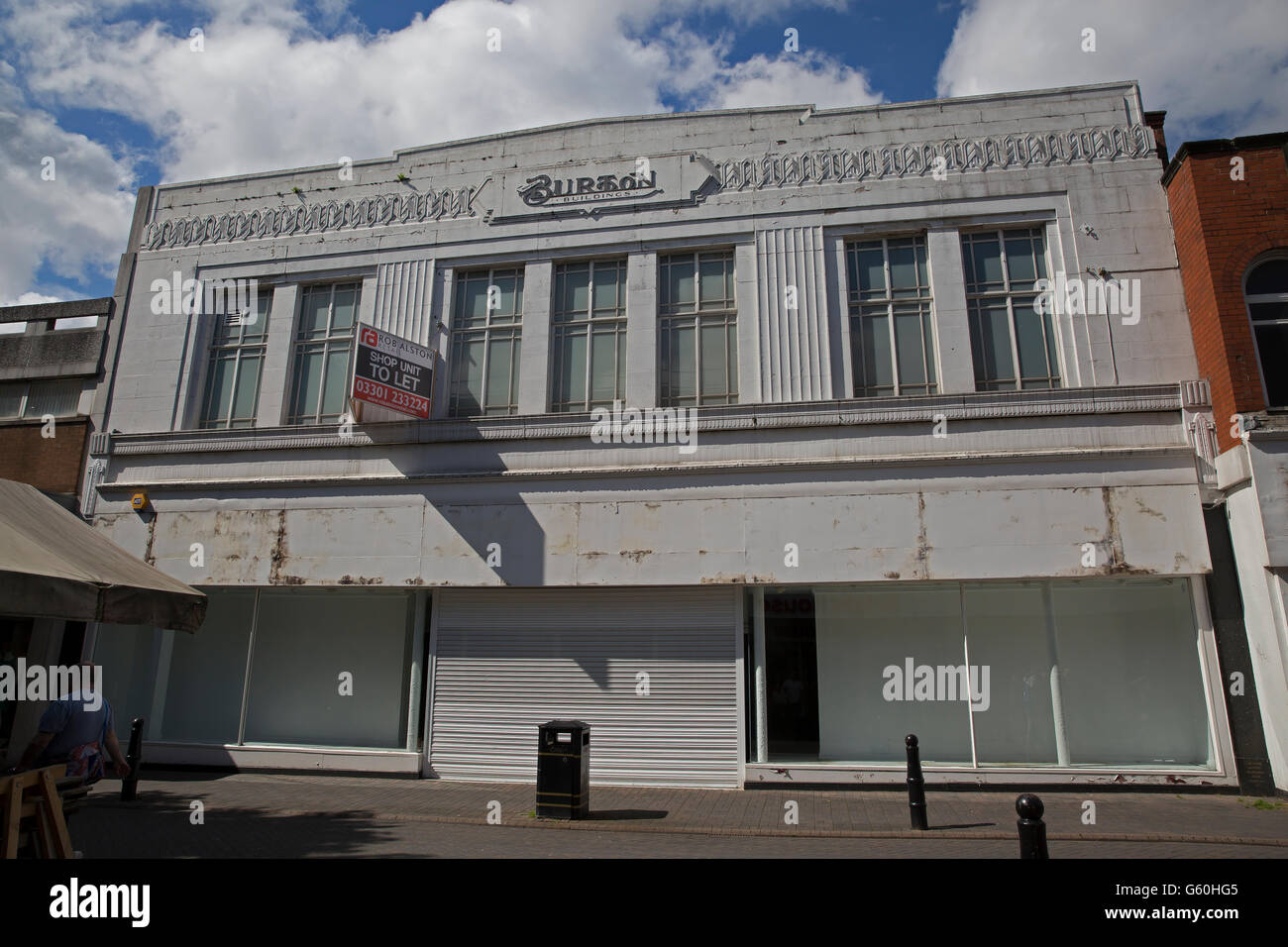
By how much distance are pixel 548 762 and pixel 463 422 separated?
6053mm

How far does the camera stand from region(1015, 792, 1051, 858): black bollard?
554 centimetres

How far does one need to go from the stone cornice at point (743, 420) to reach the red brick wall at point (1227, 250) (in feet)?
2.43

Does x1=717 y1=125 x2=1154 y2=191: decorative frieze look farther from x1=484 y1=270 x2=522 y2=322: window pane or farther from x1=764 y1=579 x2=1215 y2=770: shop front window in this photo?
x1=764 y1=579 x2=1215 y2=770: shop front window

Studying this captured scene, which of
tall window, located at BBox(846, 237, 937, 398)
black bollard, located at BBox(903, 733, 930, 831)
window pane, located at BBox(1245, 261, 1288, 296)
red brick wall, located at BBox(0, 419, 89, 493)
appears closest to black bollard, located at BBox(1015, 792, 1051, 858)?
black bollard, located at BBox(903, 733, 930, 831)

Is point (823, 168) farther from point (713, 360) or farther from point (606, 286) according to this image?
point (606, 286)

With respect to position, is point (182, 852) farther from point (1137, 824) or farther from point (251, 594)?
point (1137, 824)

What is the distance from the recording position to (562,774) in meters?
9.62

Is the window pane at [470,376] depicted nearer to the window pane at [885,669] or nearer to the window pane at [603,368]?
the window pane at [603,368]

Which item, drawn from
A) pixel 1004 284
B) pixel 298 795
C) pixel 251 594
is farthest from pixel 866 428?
pixel 251 594

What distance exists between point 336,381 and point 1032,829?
1313cm

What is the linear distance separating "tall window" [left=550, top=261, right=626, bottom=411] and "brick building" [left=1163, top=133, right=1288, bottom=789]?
8792mm

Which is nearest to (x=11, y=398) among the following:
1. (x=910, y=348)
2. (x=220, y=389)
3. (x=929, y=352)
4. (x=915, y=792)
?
(x=220, y=389)

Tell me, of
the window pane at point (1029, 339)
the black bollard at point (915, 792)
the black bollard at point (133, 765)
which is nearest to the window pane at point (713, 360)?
the window pane at point (1029, 339)

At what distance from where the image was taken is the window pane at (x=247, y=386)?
49.0 ft
